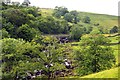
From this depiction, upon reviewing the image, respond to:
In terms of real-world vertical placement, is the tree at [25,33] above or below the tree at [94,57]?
above

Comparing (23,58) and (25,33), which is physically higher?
(25,33)

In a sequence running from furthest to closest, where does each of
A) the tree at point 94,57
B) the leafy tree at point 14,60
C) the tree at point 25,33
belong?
the tree at point 25,33 → the tree at point 94,57 → the leafy tree at point 14,60

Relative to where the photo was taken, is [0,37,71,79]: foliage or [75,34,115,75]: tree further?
[75,34,115,75]: tree

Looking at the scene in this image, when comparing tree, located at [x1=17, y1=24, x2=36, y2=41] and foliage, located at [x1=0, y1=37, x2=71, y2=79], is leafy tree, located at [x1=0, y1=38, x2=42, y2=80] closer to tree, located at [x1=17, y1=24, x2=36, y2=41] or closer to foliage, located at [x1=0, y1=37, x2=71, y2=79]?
foliage, located at [x1=0, y1=37, x2=71, y2=79]

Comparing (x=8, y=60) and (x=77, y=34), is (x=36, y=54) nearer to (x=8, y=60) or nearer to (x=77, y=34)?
(x=8, y=60)

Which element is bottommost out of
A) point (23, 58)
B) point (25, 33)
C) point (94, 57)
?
point (94, 57)

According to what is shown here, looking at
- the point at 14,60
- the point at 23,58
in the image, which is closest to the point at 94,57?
the point at 23,58

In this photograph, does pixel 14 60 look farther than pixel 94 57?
No

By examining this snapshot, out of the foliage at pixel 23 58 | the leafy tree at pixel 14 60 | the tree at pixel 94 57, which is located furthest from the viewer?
the tree at pixel 94 57

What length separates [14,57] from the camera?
1977 inches

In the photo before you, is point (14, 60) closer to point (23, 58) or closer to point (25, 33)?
point (23, 58)

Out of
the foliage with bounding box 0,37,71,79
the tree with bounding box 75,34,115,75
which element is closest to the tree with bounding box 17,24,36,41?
the foliage with bounding box 0,37,71,79

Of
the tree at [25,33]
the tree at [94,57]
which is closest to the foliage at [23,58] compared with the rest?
the tree at [94,57]

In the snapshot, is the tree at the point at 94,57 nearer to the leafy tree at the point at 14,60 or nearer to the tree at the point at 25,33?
the leafy tree at the point at 14,60
